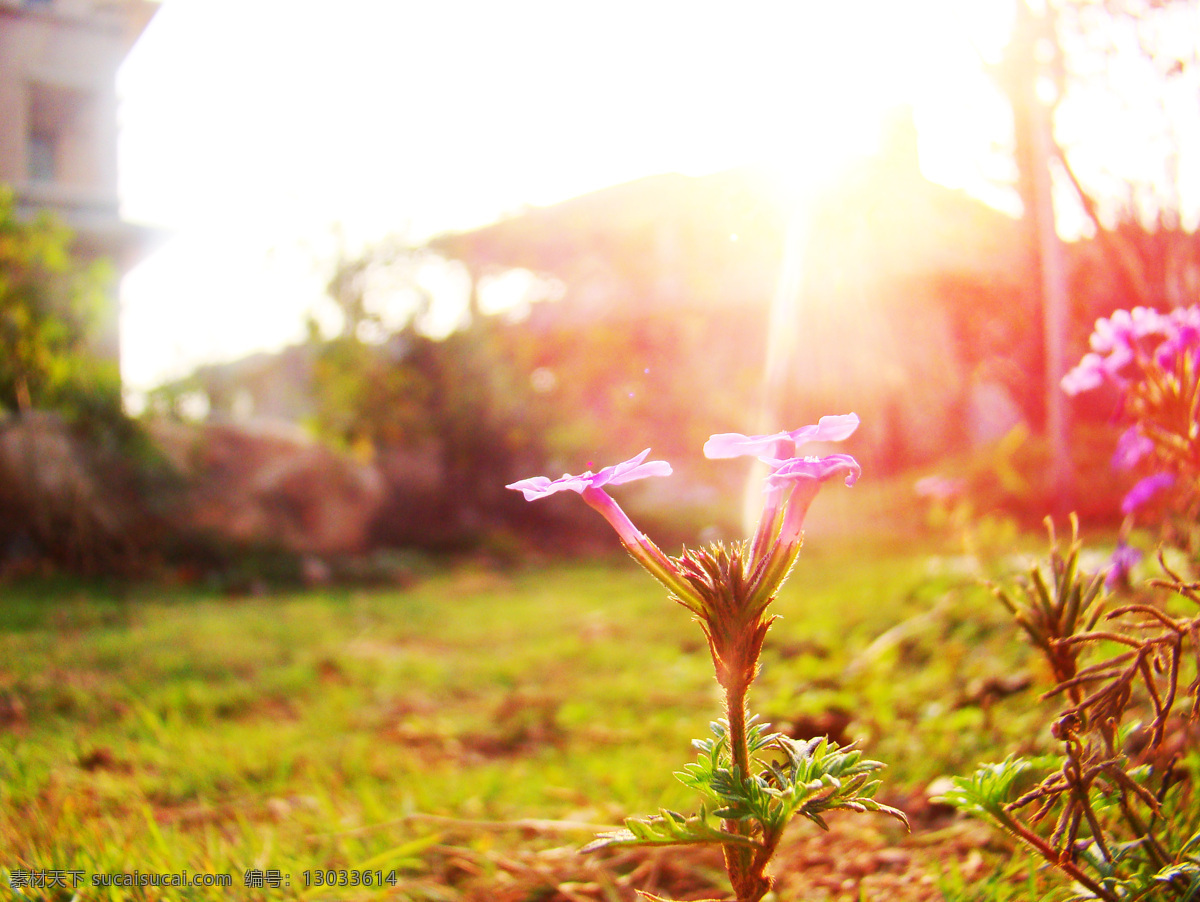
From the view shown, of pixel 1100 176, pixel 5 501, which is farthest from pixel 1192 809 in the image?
pixel 5 501

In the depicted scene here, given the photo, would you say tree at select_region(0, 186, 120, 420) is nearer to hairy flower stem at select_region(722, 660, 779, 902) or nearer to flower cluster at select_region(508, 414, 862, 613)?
flower cluster at select_region(508, 414, 862, 613)

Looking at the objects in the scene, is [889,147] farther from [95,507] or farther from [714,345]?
[714,345]

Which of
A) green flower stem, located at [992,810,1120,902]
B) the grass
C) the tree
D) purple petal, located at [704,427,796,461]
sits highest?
the tree

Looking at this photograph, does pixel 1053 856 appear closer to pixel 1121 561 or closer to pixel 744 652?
pixel 744 652

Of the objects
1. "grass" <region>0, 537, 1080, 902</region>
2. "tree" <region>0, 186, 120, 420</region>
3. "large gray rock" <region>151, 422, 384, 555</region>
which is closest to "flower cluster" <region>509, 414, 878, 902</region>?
"grass" <region>0, 537, 1080, 902</region>

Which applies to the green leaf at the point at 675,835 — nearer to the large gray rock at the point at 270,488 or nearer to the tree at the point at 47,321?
the tree at the point at 47,321
